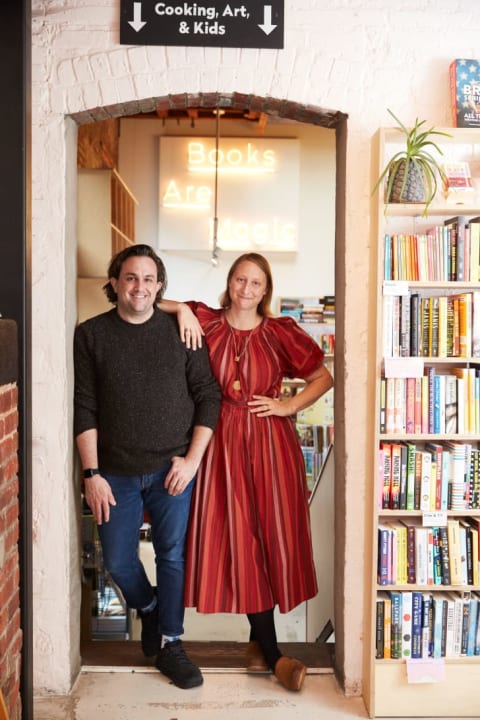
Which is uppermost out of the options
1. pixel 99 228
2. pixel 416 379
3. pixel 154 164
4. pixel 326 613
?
pixel 154 164

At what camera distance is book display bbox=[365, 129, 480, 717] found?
2.69 metres

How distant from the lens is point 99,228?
416cm

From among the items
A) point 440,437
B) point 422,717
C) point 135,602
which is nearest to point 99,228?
point 135,602

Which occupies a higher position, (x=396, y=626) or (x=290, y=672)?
(x=396, y=626)

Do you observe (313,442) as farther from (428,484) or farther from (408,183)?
(408,183)

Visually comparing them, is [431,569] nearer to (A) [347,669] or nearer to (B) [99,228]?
(A) [347,669]

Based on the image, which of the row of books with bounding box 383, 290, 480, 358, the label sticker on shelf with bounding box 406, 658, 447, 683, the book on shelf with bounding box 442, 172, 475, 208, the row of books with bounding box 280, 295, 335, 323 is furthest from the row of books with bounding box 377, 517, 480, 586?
the row of books with bounding box 280, 295, 335, 323

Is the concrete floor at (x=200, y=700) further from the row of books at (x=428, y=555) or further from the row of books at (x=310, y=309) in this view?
the row of books at (x=310, y=309)

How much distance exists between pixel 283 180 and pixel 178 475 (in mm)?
4616

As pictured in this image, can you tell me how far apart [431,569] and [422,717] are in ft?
1.94

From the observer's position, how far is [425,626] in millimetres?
2730

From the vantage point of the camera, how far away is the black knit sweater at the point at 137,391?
112 inches

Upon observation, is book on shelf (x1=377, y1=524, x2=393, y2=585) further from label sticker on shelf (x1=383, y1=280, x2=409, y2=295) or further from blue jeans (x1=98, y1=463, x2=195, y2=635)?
label sticker on shelf (x1=383, y1=280, x2=409, y2=295)

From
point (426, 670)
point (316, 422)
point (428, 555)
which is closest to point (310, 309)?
point (316, 422)
